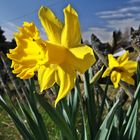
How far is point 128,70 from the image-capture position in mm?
1094

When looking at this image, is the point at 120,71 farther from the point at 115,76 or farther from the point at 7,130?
the point at 7,130

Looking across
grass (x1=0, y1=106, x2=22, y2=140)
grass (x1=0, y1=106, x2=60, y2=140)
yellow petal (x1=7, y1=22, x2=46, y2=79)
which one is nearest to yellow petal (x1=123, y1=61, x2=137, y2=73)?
yellow petal (x1=7, y1=22, x2=46, y2=79)

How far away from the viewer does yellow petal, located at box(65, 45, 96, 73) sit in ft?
2.50

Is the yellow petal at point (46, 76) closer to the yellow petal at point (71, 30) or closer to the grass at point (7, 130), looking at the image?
the yellow petal at point (71, 30)

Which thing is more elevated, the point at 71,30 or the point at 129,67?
the point at 71,30

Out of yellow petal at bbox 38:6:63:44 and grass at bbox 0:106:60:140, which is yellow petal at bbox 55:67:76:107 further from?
grass at bbox 0:106:60:140

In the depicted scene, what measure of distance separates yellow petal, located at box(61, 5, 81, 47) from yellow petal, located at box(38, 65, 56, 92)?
6 cm

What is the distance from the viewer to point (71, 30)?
0.78m

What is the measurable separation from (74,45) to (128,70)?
34cm

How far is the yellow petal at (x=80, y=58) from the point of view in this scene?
762mm

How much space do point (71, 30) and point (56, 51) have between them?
6 cm

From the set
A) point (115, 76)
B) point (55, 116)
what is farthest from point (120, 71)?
point (55, 116)

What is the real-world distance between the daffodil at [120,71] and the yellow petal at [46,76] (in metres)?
0.28

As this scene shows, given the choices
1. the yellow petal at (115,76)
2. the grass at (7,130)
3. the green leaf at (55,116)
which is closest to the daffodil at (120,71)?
the yellow petal at (115,76)
